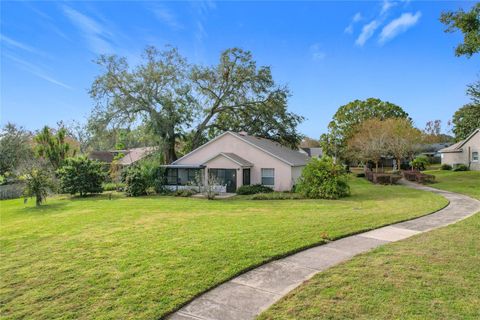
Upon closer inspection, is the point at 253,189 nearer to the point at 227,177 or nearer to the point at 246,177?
the point at 246,177

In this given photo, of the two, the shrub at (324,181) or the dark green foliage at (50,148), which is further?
the dark green foliage at (50,148)

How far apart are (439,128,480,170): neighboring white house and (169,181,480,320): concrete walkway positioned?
35770mm

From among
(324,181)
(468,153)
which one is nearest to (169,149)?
(324,181)

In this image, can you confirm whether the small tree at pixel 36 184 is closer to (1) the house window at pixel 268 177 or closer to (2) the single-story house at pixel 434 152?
(1) the house window at pixel 268 177

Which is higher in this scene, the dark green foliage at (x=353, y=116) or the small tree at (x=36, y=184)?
the dark green foliage at (x=353, y=116)

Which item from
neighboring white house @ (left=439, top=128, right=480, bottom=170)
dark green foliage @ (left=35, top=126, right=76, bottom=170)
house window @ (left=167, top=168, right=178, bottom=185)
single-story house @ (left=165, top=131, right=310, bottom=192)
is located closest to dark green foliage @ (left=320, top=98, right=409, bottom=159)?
neighboring white house @ (left=439, top=128, right=480, bottom=170)

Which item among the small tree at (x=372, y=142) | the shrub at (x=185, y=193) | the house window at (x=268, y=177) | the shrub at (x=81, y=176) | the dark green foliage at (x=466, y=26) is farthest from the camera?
the small tree at (x=372, y=142)

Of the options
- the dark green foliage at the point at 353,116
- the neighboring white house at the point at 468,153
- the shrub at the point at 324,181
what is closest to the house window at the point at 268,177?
the shrub at the point at 324,181

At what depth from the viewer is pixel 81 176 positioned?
2350 centimetres

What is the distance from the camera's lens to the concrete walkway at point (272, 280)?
4012mm

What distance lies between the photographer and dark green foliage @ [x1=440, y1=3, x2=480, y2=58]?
1532 centimetres

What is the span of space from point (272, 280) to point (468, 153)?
43.1 m

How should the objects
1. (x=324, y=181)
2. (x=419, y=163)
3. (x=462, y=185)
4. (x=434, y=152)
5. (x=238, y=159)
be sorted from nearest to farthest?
(x=324, y=181) < (x=462, y=185) < (x=238, y=159) < (x=419, y=163) < (x=434, y=152)

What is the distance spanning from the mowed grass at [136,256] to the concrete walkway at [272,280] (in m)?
0.24
